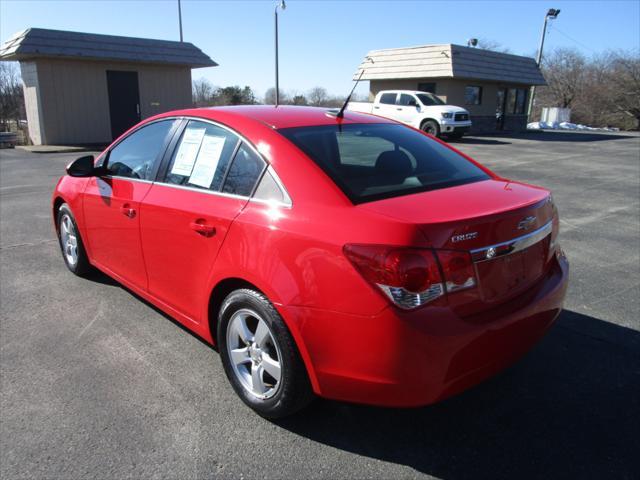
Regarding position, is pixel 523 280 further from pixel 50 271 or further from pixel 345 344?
pixel 50 271

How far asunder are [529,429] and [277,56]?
2541 centimetres

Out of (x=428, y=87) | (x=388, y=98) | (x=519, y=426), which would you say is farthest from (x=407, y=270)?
(x=428, y=87)

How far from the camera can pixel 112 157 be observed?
161 inches

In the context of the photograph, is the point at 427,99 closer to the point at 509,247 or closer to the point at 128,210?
the point at 128,210

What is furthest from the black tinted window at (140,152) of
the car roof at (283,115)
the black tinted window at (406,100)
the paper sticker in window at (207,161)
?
the black tinted window at (406,100)

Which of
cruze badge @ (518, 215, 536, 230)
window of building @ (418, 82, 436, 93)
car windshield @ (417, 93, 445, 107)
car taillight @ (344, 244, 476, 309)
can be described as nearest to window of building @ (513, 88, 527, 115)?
window of building @ (418, 82, 436, 93)

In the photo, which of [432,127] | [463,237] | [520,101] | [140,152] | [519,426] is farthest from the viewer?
[520,101]

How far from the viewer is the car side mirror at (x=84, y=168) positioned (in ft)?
13.1

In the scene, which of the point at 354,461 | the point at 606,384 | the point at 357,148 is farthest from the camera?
the point at 357,148

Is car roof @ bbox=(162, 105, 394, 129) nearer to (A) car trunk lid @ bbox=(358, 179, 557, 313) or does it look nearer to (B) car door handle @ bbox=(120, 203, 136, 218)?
(B) car door handle @ bbox=(120, 203, 136, 218)

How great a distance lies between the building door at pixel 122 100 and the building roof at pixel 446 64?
11.9 m

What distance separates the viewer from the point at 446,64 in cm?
2548

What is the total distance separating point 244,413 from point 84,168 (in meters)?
2.44

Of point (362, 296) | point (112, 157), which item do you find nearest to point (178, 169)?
point (112, 157)
